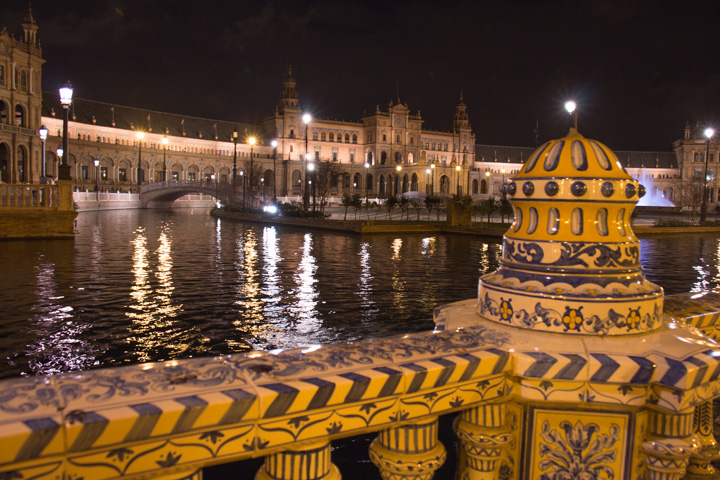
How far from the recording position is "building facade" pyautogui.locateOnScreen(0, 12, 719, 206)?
286 ft

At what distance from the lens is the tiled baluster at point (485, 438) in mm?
2057

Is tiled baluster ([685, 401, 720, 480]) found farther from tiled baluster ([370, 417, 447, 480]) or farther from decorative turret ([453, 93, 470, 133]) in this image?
decorative turret ([453, 93, 470, 133])

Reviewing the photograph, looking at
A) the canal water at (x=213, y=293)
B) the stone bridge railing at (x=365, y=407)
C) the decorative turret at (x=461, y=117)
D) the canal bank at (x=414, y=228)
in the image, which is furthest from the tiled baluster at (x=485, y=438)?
the decorative turret at (x=461, y=117)

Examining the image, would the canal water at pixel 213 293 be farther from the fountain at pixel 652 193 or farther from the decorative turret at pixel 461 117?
the decorative turret at pixel 461 117

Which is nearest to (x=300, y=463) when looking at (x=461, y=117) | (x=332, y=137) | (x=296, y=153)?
(x=296, y=153)

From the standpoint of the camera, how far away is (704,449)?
2.50m

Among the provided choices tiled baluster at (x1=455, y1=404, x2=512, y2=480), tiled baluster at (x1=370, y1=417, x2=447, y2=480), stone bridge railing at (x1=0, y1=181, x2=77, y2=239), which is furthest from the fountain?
tiled baluster at (x1=370, y1=417, x2=447, y2=480)

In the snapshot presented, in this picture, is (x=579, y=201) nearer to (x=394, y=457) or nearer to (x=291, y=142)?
(x=394, y=457)

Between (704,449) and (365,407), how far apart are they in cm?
174

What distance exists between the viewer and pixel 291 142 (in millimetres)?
115250

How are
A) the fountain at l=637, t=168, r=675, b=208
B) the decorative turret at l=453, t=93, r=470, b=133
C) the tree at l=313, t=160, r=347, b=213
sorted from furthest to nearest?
the decorative turret at l=453, t=93, r=470, b=133 → the fountain at l=637, t=168, r=675, b=208 → the tree at l=313, t=160, r=347, b=213

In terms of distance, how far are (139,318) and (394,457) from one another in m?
7.00

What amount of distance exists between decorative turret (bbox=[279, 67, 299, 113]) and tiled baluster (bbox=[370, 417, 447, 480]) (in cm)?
11787

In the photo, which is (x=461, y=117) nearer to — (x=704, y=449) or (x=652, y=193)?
(x=652, y=193)
